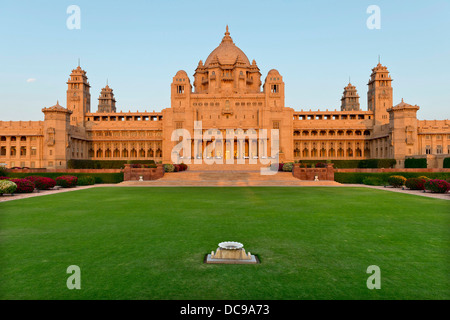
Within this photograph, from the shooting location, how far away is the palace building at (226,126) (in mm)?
67062

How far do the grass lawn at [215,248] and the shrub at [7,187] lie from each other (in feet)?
33.5

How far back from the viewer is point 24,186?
25.7 metres

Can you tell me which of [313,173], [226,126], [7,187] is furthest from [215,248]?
[226,126]

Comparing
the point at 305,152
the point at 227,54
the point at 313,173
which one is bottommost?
the point at 313,173

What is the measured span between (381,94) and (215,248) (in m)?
88.0

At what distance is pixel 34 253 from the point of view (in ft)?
27.1

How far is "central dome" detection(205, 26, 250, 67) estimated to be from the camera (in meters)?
85.9

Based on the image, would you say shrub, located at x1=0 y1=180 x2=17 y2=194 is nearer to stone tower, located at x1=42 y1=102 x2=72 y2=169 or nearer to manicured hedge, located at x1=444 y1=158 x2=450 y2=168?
stone tower, located at x1=42 y1=102 x2=72 y2=169

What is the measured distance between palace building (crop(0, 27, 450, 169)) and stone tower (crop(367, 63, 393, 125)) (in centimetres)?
26

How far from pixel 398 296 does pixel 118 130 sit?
86271 mm

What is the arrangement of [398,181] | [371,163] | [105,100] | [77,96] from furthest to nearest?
[105,100], [77,96], [371,163], [398,181]

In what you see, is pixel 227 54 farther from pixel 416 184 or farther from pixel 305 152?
pixel 416 184

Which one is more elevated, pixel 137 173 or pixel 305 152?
pixel 305 152

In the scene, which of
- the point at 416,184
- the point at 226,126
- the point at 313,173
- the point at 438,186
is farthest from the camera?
the point at 226,126
